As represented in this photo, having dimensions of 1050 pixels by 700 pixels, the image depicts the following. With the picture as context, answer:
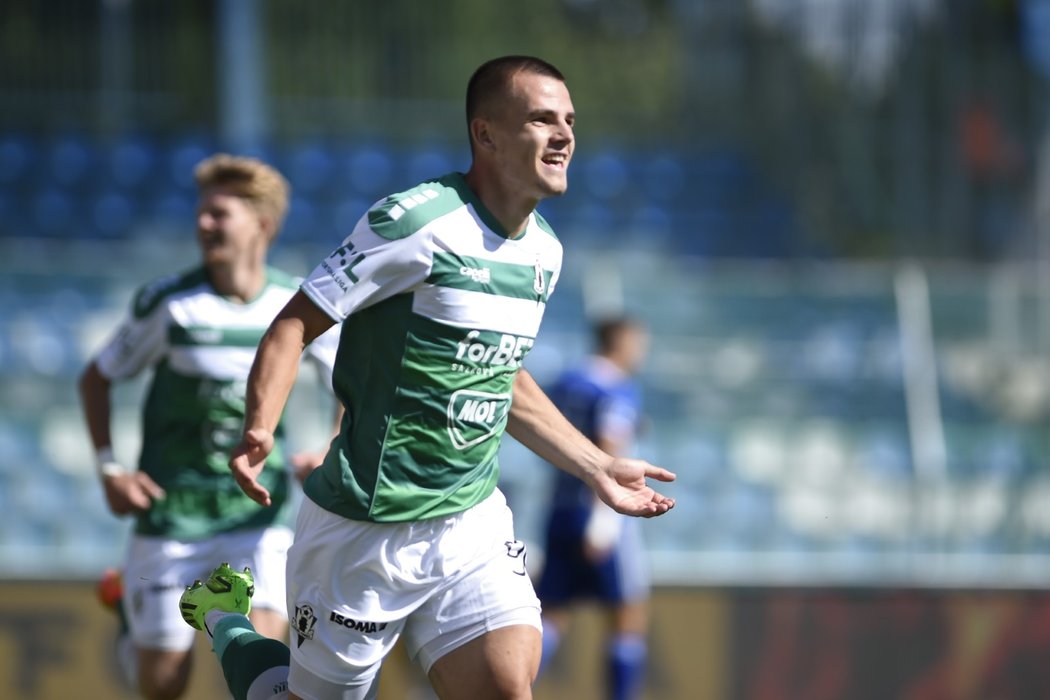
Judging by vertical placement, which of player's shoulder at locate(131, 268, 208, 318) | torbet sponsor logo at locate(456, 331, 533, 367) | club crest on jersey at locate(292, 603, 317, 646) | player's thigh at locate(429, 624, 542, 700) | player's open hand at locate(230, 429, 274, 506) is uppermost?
torbet sponsor logo at locate(456, 331, 533, 367)

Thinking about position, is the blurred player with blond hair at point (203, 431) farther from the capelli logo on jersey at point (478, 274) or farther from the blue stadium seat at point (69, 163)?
the blue stadium seat at point (69, 163)

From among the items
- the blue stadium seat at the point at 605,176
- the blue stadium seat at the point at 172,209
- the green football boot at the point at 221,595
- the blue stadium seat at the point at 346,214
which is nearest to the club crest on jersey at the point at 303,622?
the green football boot at the point at 221,595

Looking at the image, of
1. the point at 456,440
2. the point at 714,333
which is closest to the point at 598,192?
the point at 714,333

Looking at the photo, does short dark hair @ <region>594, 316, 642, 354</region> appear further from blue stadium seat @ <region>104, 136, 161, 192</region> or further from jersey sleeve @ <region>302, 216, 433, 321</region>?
→ blue stadium seat @ <region>104, 136, 161, 192</region>

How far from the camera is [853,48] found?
52.3ft

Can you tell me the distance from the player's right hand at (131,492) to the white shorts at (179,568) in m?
0.17

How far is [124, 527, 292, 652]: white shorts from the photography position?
542cm

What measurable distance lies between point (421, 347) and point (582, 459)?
571 millimetres

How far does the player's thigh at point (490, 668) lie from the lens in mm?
4008

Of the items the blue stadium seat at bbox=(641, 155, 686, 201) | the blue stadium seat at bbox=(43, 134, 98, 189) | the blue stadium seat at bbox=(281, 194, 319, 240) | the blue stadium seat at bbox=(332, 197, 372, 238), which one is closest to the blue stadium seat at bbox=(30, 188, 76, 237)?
the blue stadium seat at bbox=(43, 134, 98, 189)

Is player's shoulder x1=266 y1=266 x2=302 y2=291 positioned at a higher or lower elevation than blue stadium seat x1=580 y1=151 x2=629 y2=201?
higher

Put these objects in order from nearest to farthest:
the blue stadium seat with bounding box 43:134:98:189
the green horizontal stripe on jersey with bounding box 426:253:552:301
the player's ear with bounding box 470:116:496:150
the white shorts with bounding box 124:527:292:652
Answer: the green horizontal stripe on jersey with bounding box 426:253:552:301 → the player's ear with bounding box 470:116:496:150 → the white shorts with bounding box 124:527:292:652 → the blue stadium seat with bounding box 43:134:98:189

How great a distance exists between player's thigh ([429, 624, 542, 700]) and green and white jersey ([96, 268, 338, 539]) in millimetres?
1580

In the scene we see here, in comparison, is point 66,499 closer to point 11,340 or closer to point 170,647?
point 11,340
